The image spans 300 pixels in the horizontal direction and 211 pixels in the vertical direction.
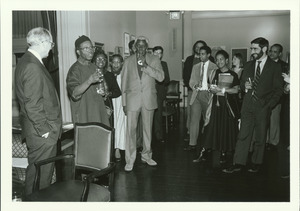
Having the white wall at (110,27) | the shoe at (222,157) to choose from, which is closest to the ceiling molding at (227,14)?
the white wall at (110,27)

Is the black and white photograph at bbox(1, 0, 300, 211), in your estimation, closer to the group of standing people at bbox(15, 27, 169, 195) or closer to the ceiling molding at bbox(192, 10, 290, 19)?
the group of standing people at bbox(15, 27, 169, 195)

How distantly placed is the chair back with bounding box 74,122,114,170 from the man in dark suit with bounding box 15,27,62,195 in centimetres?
19

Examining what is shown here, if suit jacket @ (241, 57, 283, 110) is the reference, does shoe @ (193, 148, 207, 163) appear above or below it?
below

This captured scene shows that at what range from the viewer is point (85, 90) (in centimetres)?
307

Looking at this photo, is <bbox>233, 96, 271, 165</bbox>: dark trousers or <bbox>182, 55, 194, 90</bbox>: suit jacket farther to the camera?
<bbox>182, 55, 194, 90</bbox>: suit jacket

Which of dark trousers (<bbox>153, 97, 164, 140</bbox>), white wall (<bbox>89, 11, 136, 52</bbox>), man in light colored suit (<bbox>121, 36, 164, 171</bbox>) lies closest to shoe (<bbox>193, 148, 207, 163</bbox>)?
man in light colored suit (<bbox>121, 36, 164, 171</bbox>)

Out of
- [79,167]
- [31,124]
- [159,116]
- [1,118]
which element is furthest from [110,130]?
[159,116]

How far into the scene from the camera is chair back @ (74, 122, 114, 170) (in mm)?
2373

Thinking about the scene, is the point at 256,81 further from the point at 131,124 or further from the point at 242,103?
the point at 131,124

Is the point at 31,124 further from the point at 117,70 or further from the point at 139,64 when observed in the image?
the point at 117,70

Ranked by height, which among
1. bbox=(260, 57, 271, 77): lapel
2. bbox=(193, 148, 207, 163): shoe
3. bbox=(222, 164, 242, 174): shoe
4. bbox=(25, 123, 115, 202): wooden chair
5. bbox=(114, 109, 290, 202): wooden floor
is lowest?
bbox=(114, 109, 290, 202): wooden floor

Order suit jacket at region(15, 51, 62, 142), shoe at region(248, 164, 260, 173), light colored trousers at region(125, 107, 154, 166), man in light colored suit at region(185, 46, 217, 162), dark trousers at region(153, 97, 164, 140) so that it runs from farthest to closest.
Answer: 1. dark trousers at region(153, 97, 164, 140)
2. man in light colored suit at region(185, 46, 217, 162)
3. light colored trousers at region(125, 107, 154, 166)
4. shoe at region(248, 164, 260, 173)
5. suit jacket at region(15, 51, 62, 142)

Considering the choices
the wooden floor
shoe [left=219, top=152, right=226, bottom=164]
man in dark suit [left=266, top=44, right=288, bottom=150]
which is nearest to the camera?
the wooden floor

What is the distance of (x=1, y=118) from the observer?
7.38 ft
